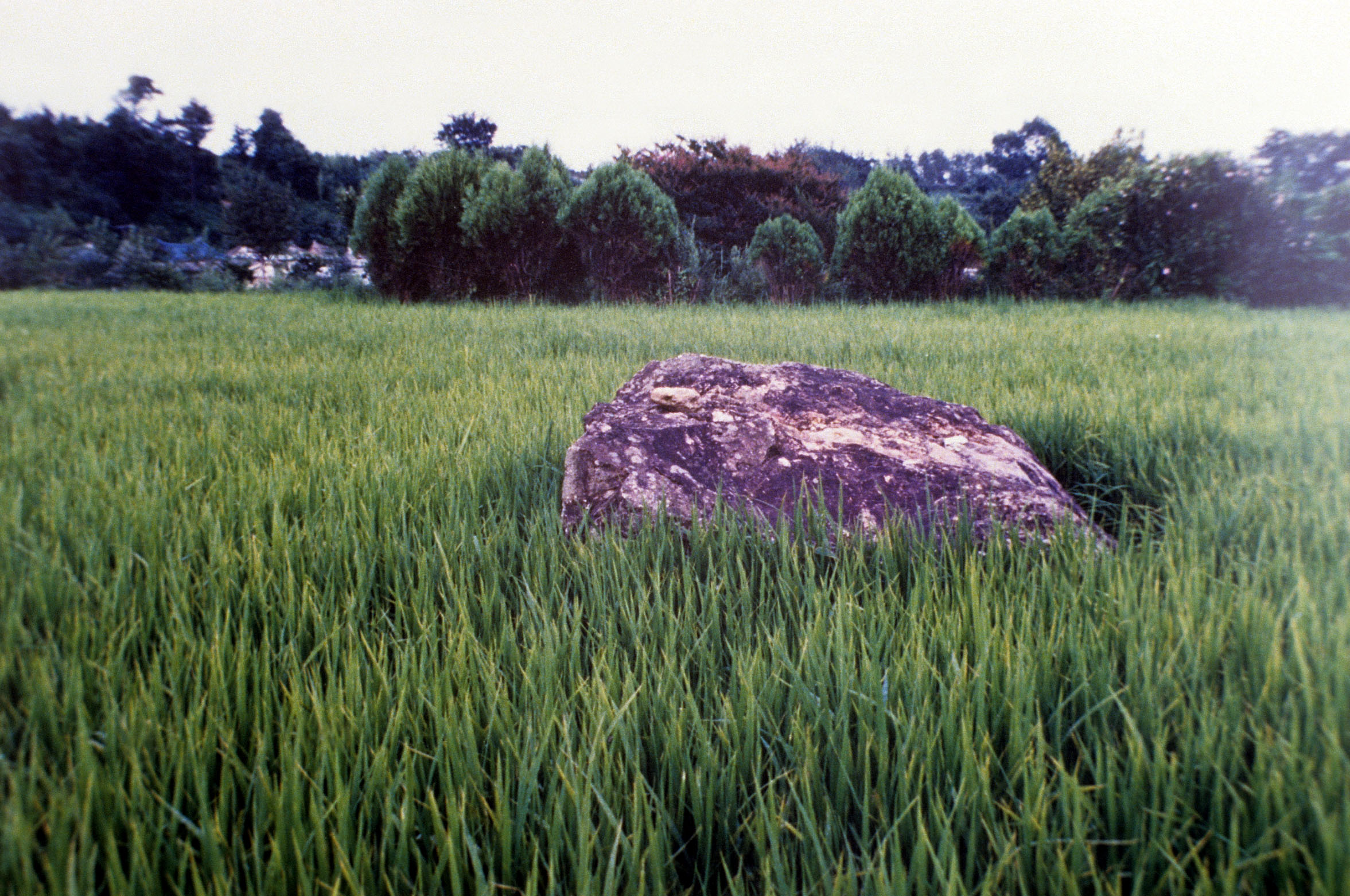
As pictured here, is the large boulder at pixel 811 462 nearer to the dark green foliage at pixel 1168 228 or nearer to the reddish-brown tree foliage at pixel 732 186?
the dark green foliage at pixel 1168 228

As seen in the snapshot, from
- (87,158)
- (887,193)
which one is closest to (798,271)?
(887,193)

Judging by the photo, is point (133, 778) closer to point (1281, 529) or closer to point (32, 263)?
point (1281, 529)

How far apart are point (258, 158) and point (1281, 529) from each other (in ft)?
46.9

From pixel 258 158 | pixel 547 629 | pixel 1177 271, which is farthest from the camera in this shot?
pixel 258 158

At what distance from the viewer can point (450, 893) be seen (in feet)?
2.34

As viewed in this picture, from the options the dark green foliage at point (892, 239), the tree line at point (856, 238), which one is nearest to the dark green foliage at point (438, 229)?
the tree line at point (856, 238)

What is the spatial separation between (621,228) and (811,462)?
7535 millimetres

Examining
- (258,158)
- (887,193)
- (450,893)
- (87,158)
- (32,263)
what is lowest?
(450,893)

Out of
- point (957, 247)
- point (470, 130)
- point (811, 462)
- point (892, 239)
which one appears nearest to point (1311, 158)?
point (957, 247)

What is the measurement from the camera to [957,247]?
9109mm

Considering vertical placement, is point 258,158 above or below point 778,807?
above

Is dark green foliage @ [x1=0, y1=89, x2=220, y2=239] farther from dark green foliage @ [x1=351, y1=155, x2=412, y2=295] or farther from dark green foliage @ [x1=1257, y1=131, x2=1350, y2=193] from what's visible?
dark green foliage @ [x1=1257, y1=131, x2=1350, y2=193]

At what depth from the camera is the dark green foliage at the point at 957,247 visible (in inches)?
354

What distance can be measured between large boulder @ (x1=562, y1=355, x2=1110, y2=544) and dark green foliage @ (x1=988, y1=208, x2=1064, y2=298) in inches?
323
